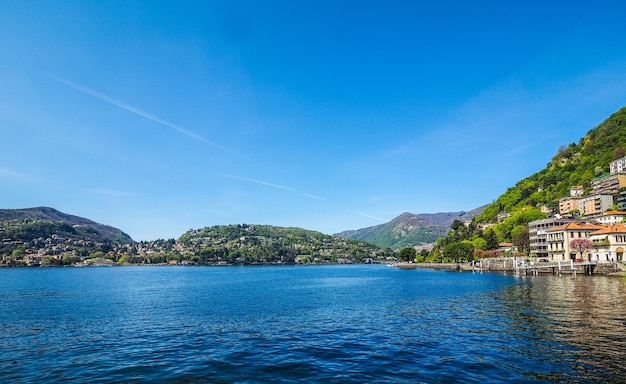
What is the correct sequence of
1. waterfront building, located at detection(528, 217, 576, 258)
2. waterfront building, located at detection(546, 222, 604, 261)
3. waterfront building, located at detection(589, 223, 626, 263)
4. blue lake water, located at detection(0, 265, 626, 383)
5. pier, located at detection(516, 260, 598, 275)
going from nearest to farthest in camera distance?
blue lake water, located at detection(0, 265, 626, 383) < pier, located at detection(516, 260, 598, 275) < waterfront building, located at detection(589, 223, 626, 263) < waterfront building, located at detection(546, 222, 604, 261) < waterfront building, located at detection(528, 217, 576, 258)

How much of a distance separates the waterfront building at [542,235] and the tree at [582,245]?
23.3 metres

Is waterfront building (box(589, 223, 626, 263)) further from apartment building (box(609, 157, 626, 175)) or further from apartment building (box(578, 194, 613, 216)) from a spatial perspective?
apartment building (box(609, 157, 626, 175))

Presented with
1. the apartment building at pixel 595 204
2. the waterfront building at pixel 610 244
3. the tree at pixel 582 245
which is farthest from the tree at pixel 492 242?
the waterfront building at pixel 610 244

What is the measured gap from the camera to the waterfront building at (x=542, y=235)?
A: 481ft

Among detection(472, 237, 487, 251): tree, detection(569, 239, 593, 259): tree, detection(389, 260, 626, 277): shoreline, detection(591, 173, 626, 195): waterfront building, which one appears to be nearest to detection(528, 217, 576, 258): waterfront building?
detection(389, 260, 626, 277): shoreline

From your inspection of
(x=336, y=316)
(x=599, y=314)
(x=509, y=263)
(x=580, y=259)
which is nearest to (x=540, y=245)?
(x=509, y=263)

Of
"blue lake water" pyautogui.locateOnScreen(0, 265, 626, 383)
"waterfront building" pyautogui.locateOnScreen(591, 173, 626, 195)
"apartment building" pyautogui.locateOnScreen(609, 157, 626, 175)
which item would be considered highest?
"apartment building" pyautogui.locateOnScreen(609, 157, 626, 175)

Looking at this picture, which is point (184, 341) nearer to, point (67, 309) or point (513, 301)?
point (67, 309)

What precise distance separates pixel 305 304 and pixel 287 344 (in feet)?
92.7

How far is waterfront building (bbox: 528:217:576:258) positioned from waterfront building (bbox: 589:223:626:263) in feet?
94.9

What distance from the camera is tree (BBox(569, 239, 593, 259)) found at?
116062mm

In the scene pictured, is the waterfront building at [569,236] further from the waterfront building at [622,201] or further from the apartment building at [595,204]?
the apartment building at [595,204]

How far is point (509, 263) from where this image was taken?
139875 millimetres

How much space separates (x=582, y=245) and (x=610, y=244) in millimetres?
8547
